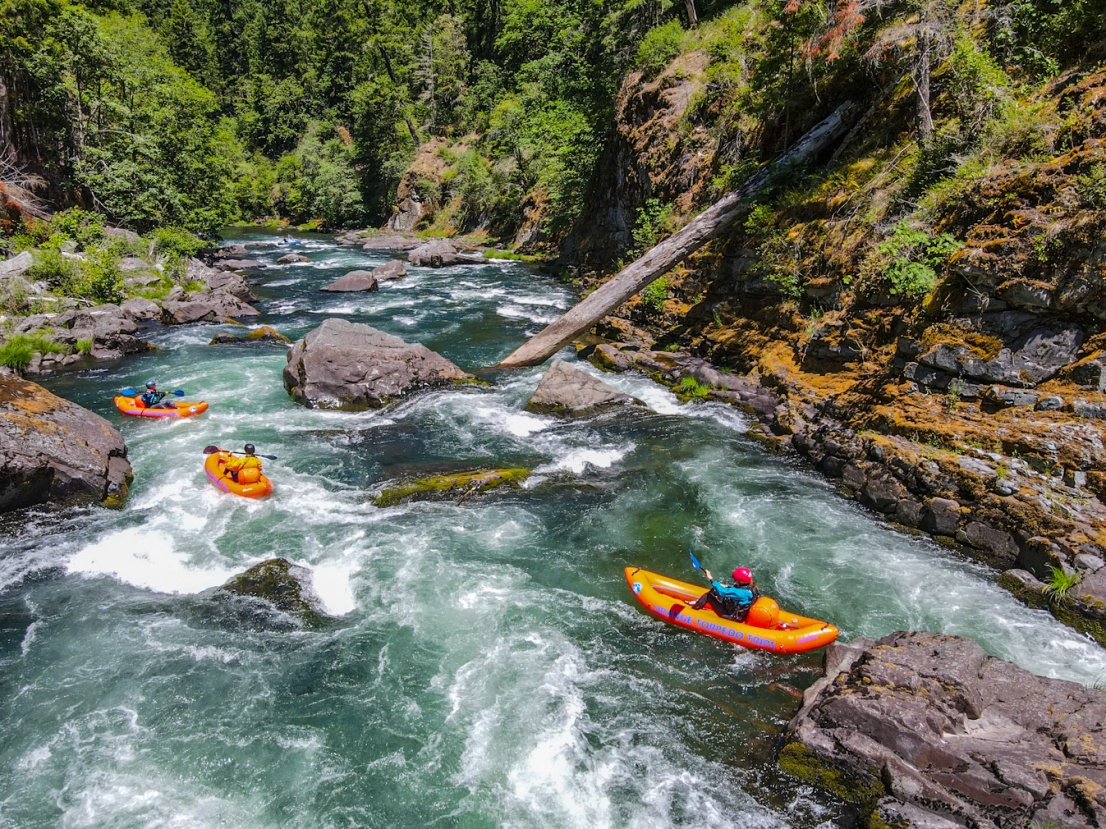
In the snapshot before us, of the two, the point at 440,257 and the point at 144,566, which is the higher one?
the point at 440,257

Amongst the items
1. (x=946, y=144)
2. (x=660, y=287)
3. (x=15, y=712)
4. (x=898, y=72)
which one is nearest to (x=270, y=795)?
(x=15, y=712)

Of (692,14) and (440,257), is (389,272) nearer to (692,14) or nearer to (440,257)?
(440,257)

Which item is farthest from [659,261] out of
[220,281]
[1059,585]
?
[220,281]

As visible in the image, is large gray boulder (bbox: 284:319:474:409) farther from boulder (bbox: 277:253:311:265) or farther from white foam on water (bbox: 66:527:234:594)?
boulder (bbox: 277:253:311:265)

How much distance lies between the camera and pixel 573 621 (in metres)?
7.25

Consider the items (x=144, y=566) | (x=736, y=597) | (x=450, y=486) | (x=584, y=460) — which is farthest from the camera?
(x=584, y=460)

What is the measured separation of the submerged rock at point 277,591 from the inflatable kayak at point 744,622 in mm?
4152

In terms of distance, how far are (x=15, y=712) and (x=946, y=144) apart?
1447cm

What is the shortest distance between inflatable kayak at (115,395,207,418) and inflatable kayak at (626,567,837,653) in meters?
10.5

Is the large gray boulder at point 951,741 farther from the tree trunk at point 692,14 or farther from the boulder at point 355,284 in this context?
the boulder at point 355,284

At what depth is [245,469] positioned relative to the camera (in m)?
9.62

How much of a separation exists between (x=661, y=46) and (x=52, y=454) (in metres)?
21.4

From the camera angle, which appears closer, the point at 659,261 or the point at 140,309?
the point at 659,261

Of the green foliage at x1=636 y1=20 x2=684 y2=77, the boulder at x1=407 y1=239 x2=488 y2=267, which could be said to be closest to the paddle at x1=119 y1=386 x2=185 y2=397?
the green foliage at x1=636 y1=20 x2=684 y2=77
